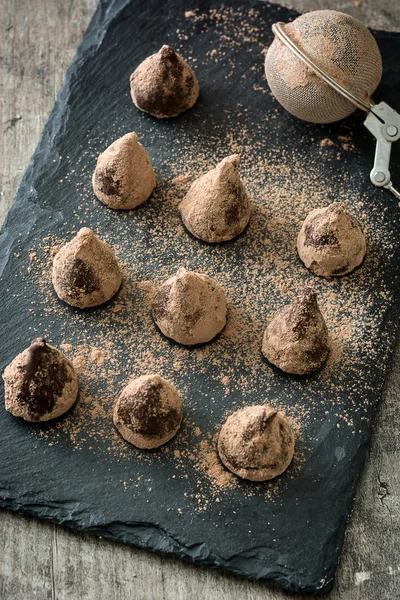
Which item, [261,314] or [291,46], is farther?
[291,46]

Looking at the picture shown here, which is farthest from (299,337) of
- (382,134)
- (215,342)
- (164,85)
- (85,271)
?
(164,85)

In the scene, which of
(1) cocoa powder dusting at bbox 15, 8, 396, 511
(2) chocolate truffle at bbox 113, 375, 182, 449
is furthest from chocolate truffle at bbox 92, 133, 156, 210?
(2) chocolate truffle at bbox 113, 375, 182, 449

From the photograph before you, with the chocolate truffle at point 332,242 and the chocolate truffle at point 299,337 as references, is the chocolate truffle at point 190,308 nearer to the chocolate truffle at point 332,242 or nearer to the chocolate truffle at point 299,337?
the chocolate truffle at point 299,337

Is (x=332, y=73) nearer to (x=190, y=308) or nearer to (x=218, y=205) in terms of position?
Result: (x=218, y=205)

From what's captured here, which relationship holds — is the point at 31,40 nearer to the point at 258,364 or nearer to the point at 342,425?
the point at 258,364

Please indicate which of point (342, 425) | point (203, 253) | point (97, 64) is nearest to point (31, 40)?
point (97, 64)
